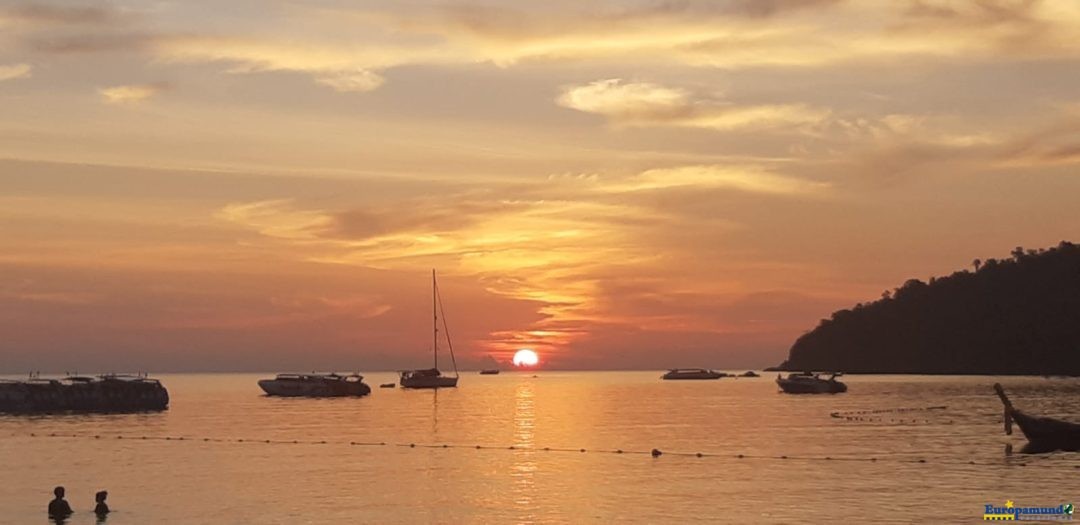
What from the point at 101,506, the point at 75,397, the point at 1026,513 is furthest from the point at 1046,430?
the point at 75,397

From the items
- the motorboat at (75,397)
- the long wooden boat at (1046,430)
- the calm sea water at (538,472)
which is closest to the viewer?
the calm sea water at (538,472)

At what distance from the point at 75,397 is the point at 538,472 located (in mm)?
115743

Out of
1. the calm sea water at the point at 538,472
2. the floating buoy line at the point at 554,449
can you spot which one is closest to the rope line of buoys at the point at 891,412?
the calm sea water at the point at 538,472

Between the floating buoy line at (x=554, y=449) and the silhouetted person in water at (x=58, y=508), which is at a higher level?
the floating buoy line at (x=554, y=449)

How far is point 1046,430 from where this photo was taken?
90500 mm

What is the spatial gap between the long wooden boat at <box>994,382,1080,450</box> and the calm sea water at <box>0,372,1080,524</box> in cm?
372

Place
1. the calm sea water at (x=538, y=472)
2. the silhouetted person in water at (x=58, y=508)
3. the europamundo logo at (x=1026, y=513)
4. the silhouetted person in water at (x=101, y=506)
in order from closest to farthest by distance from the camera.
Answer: the europamundo logo at (x=1026, y=513) < the silhouetted person in water at (x=58, y=508) < the silhouetted person in water at (x=101, y=506) < the calm sea water at (x=538, y=472)

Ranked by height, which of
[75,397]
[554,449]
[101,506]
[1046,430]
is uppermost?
[75,397]

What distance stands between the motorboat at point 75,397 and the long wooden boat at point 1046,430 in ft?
429

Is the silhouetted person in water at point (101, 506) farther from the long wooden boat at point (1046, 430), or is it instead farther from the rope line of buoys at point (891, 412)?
the rope line of buoys at point (891, 412)

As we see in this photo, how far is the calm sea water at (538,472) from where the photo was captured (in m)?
62.2

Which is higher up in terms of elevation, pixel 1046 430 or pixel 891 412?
pixel 891 412

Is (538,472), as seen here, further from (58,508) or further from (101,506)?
(58,508)

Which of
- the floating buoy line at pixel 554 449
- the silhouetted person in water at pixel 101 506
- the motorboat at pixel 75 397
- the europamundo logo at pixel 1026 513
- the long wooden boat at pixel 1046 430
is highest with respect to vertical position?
the motorboat at pixel 75 397
